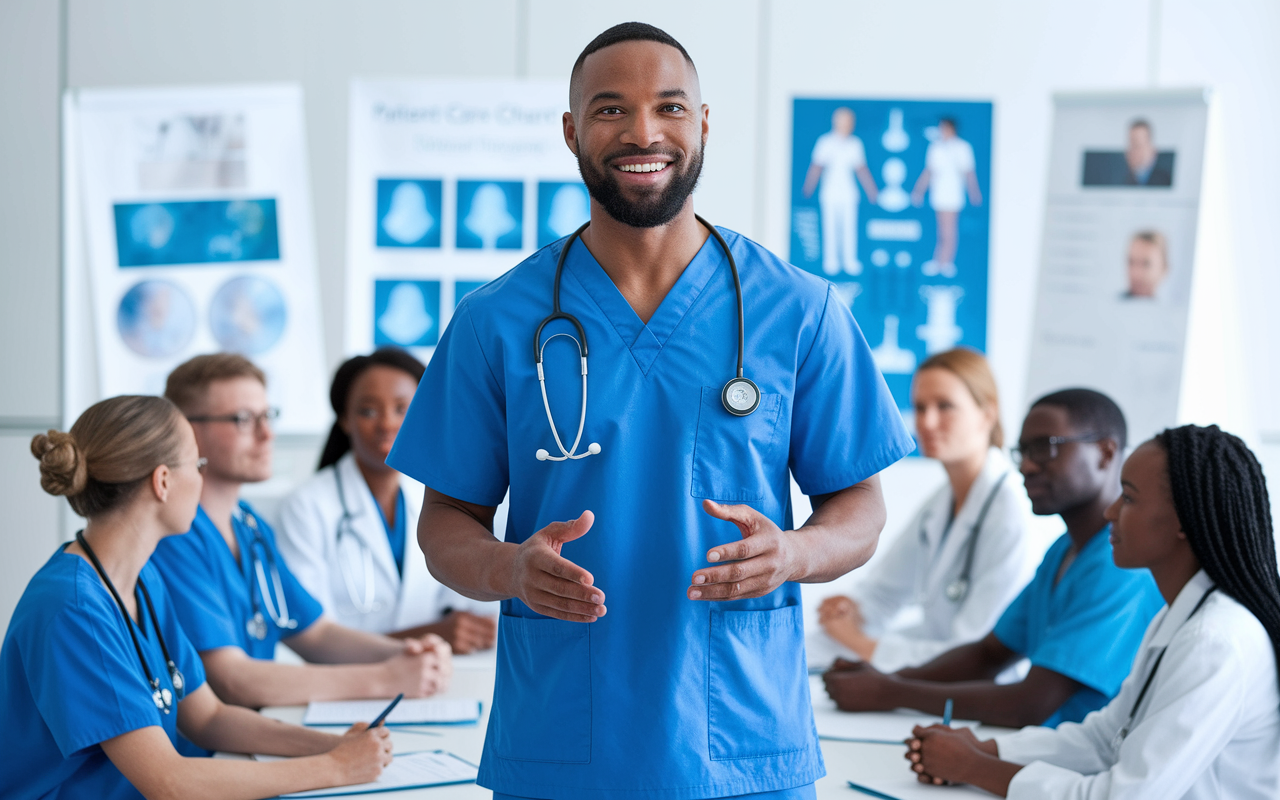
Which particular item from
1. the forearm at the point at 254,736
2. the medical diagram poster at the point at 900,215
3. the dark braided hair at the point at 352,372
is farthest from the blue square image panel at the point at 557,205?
the forearm at the point at 254,736

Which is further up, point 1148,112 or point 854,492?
point 1148,112

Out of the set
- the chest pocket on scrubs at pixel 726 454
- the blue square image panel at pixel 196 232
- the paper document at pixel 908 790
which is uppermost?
the blue square image panel at pixel 196 232

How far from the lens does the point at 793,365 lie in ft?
3.91

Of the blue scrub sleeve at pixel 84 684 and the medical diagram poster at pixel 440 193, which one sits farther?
the medical diagram poster at pixel 440 193

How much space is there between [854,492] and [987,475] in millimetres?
1571

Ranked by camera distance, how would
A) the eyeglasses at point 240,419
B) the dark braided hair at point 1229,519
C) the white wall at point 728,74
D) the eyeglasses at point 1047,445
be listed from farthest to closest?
the white wall at point 728,74, the eyeglasses at point 240,419, the eyeglasses at point 1047,445, the dark braided hair at point 1229,519

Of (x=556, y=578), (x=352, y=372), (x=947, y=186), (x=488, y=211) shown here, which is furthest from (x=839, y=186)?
(x=556, y=578)

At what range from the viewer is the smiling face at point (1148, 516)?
159 centimetres

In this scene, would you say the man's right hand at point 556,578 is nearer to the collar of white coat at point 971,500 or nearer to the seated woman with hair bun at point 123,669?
the seated woman with hair bun at point 123,669

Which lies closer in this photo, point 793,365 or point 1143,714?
point 793,365

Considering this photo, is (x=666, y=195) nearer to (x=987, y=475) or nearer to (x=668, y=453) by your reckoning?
(x=668, y=453)

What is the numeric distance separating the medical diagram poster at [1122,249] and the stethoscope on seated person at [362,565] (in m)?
2.35

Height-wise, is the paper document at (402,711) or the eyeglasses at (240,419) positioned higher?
the eyeglasses at (240,419)

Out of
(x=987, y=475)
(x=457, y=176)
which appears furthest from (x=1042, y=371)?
(x=457, y=176)
